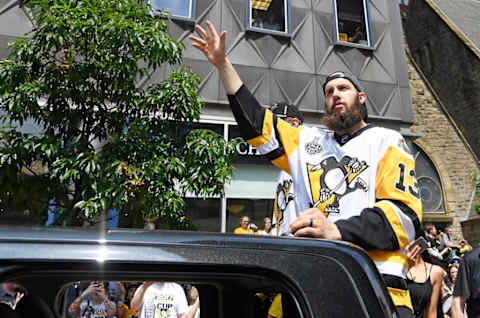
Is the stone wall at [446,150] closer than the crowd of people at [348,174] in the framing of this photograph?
No

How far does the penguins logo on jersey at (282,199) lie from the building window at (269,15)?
7.11 meters

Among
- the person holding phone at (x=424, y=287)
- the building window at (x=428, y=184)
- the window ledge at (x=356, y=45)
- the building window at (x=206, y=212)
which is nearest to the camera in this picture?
the person holding phone at (x=424, y=287)

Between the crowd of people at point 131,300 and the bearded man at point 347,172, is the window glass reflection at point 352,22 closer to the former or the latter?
the bearded man at point 347,172

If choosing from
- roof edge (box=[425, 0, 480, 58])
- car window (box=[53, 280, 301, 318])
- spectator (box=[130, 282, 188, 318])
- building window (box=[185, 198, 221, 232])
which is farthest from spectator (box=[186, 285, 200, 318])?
roof edge (box=[425, 0, 480, 58])

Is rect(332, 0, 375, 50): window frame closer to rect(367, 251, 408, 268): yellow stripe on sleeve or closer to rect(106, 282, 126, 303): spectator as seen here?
rect(106, 282, 126, 303): spectator

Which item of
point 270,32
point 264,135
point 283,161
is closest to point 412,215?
point 283,161

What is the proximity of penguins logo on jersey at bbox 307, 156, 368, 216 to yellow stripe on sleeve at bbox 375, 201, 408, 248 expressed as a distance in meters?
0.22

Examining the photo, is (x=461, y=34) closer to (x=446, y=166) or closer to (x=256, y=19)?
(x=446, y=166)

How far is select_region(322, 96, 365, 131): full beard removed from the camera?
188cm

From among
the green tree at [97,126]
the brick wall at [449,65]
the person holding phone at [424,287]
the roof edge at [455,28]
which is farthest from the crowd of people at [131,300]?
the roof edge at [455,28]

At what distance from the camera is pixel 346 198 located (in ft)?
5.42

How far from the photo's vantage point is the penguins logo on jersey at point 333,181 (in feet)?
5.47

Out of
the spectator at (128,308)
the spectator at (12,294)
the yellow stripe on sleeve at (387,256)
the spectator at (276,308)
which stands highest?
the yellow stripe on sleeve at (387,256)

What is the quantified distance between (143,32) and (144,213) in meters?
2.16
